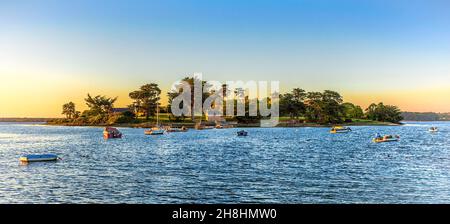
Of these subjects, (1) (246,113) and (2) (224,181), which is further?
(1) (246,113)

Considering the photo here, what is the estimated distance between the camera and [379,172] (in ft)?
82.1

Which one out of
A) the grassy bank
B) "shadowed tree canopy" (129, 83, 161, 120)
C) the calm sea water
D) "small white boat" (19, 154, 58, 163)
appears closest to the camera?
the calm sea water

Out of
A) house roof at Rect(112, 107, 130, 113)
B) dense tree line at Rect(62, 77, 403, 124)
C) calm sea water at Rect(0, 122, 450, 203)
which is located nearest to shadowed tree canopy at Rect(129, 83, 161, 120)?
dense tree line at Rect(62, 77, 403, 124)

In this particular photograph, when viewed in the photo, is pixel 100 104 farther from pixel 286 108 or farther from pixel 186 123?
pixel 286 108

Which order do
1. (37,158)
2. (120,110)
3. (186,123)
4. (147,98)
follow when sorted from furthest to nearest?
(120,110)
(186,123)
(147,98)
(37,158)

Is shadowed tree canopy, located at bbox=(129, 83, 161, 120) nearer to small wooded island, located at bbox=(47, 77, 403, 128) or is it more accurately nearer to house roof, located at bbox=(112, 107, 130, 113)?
small wooded island, located at bbox=(47, 77, 403, 128)

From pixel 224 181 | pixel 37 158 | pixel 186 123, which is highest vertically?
pixel 186 123

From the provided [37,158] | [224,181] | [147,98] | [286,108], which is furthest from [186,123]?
[224,181]

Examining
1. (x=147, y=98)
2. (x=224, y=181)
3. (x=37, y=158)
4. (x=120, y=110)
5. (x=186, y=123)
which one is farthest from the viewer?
(x=120, y=110)

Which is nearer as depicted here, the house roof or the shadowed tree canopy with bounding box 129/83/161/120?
the shadowed tree canopy with bounding box 129/83/161/120

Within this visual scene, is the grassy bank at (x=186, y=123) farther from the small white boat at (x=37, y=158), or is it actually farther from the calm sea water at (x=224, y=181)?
the calm sea water at (x=224, y=181)

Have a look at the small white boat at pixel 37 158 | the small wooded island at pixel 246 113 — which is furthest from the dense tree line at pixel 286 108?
the small white boat at pixel 37 158
